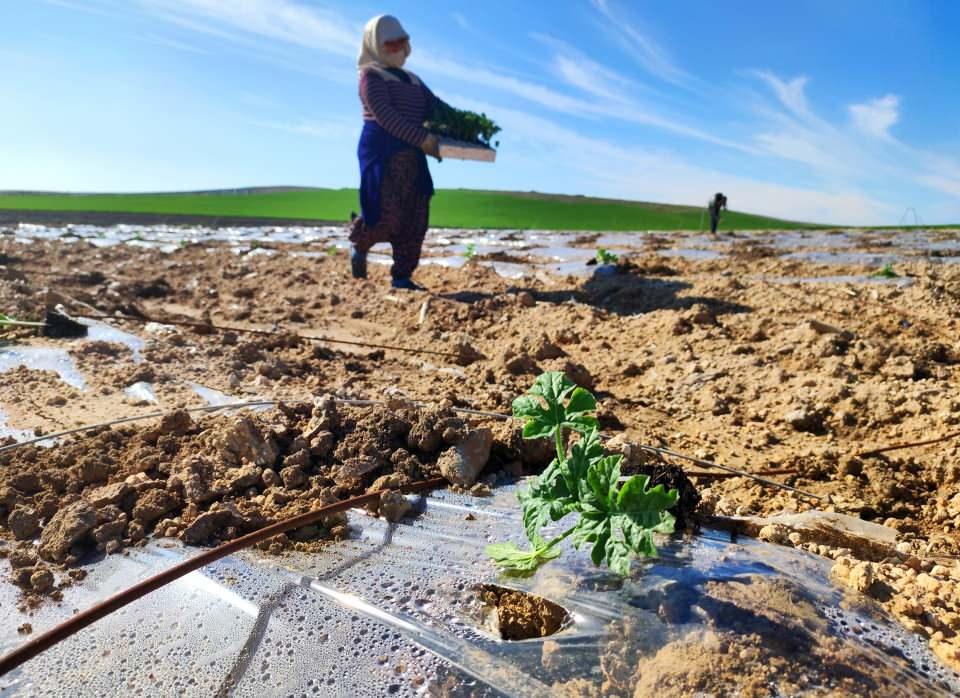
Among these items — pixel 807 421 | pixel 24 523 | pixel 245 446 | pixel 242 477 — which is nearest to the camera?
pixel 24 523

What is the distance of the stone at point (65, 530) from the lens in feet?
6.08

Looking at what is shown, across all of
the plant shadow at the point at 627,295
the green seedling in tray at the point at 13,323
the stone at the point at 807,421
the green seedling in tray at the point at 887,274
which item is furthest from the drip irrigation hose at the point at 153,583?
the green seedling in tray at the point at 887,274

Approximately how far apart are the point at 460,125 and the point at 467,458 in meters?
4.47

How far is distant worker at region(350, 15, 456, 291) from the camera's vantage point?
566 cm

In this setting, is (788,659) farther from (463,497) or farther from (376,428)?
(376,428)

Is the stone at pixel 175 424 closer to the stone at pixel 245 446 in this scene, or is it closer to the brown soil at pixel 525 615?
the stone at pixel 245 446

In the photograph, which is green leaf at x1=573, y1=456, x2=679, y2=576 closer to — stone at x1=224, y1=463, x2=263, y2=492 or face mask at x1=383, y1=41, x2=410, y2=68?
stone at x1=224, y1=463, x2=263, y2=492

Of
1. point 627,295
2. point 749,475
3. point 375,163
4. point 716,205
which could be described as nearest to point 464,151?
point 375,163

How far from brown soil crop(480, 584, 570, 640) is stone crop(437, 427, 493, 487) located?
0.63 metres

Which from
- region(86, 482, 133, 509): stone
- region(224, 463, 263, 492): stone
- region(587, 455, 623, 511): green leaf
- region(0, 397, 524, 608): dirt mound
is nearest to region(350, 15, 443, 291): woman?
region(0, 397, 524, 608): dirt mound

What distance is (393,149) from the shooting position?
5.96 m

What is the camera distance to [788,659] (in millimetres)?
1322

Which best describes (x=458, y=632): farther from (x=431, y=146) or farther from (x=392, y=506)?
(x=431, y=146)

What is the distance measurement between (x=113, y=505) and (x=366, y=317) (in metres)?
3.95
